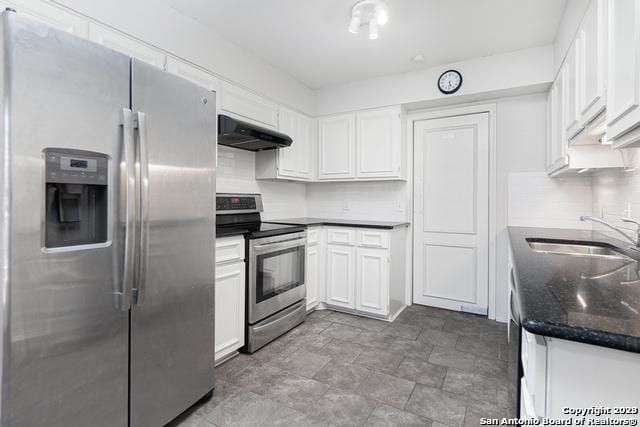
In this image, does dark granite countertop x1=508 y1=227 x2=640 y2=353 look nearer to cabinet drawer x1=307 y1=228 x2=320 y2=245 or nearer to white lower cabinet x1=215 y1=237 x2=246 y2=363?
white lower cabinet x1=215 y1=237 x2=246 y2=363

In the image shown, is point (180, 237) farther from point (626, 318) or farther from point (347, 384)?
point (626, 318)

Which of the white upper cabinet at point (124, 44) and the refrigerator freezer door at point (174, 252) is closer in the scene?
the refrigerator freezer door at point (174, 252)

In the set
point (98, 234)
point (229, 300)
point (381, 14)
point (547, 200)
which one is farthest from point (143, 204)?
point (547, 200)

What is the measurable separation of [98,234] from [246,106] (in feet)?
6.24

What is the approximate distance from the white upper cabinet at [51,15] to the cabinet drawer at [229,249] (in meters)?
1.41

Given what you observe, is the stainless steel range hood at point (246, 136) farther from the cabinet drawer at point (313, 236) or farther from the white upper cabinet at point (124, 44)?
the cabinet drawer at point (313, 236)

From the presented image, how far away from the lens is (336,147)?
374 centimetres

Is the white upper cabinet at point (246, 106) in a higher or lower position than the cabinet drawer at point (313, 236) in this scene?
higher

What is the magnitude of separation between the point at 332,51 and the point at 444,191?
71.9 inches

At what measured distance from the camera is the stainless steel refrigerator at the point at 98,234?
1078 mm

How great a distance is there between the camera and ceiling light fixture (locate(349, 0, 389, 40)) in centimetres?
216

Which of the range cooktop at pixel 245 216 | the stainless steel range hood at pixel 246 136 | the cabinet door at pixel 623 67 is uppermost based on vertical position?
the stainless steel range hood at pixel 246 136

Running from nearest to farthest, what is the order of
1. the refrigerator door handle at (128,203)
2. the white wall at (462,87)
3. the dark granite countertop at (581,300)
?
the dark granite countertop at (581,300) → the refrigerator door handle at (128,203) → the white wall at (462,87)

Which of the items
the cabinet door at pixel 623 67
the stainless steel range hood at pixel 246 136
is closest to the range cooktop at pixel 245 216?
the stainless steel range hood at pixel 246 136
